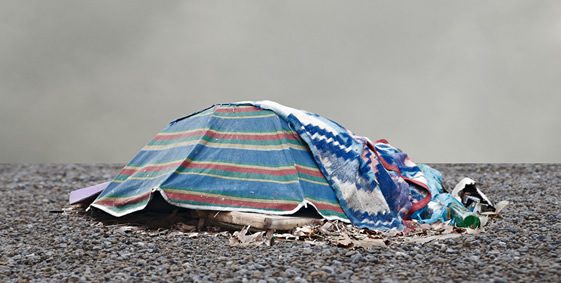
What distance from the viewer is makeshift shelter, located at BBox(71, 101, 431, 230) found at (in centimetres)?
612

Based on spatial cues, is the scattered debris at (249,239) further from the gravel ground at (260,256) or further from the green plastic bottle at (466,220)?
the green plastic bottle at (466,220)

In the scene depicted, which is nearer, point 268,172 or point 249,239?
point 249,239

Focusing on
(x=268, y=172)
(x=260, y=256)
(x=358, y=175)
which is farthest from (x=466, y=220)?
(x=260, y=256)

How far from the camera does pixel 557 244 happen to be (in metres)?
5.42

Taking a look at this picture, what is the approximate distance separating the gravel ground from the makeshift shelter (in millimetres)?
438

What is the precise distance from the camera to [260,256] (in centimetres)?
509

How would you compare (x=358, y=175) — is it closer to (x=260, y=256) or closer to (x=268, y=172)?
(x=268, y=172)

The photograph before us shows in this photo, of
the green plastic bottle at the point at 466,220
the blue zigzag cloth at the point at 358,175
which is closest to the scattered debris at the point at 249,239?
the blue zigzag cloth at the point at 358,175

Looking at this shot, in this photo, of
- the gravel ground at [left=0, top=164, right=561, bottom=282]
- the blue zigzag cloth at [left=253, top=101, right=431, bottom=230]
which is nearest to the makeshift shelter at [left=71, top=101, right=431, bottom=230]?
the blue zigzag cloth at [left=253, top=101, right=431, bottom=230]

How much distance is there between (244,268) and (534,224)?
3.05 meters

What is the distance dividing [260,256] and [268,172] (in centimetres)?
128

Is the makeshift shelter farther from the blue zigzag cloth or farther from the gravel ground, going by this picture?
the gravel ground

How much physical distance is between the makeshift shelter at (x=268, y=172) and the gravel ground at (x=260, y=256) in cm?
44

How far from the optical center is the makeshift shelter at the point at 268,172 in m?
6.12
